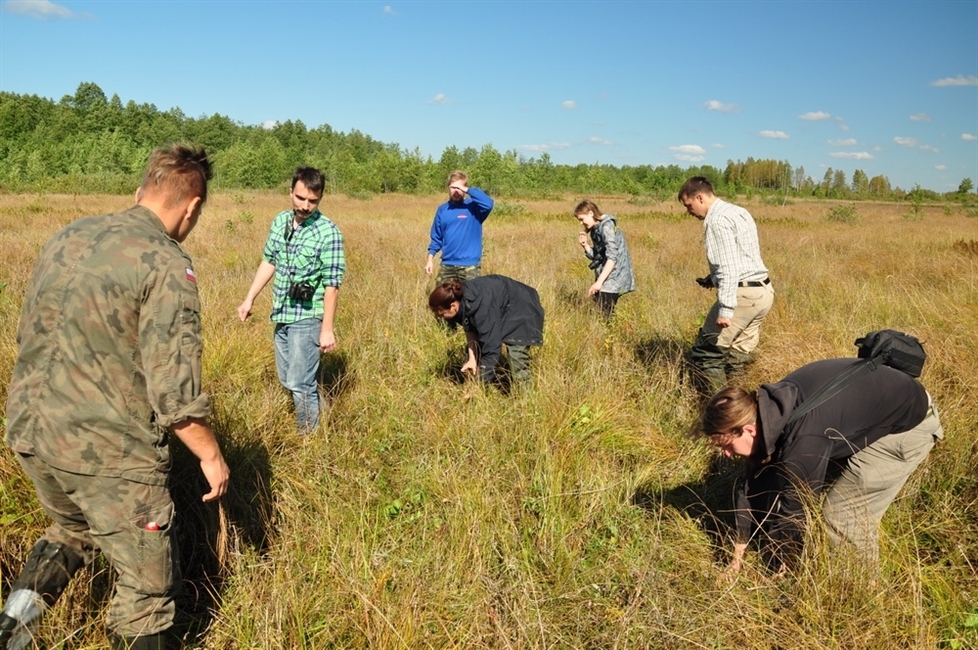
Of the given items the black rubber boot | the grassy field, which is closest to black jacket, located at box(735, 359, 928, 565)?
the grassy field

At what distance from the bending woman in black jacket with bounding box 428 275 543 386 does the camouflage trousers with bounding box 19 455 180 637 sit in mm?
2449

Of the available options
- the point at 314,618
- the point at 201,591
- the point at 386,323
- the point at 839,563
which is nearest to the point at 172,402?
the point at 314,618

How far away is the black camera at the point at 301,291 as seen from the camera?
385 centimetres

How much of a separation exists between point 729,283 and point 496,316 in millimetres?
1739

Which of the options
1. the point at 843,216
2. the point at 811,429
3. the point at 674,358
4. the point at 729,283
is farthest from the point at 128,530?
the point at 843,216

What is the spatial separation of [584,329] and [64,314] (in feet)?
15.3

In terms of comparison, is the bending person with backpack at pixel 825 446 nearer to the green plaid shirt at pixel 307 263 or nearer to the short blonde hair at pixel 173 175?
the short blonde hair at pixel 173 175

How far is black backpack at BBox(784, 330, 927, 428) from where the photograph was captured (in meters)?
2.66

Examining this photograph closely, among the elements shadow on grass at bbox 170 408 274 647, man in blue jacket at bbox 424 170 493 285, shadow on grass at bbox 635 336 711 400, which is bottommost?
shadow on grass at bbox 170 408 274 647

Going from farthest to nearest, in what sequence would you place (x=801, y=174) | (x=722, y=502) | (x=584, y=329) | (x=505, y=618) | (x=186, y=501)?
1. (x=801, y=174)
2. (x=584, y=329)
3. (x=722, y=502)
4. (x=186, y=501)
5. (x=505, y=618)

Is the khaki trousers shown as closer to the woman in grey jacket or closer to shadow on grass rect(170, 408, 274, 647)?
shadow on grass rect(170, 408, 274, 647)

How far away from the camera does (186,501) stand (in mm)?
3096

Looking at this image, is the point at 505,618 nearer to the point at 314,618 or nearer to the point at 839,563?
the point at 314,618

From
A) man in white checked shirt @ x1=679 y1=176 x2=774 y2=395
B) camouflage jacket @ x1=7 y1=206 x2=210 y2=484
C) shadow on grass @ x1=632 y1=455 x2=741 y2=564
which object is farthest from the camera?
man in white checked shirt @ x1=679 y1=176 x2=774 y2=395
